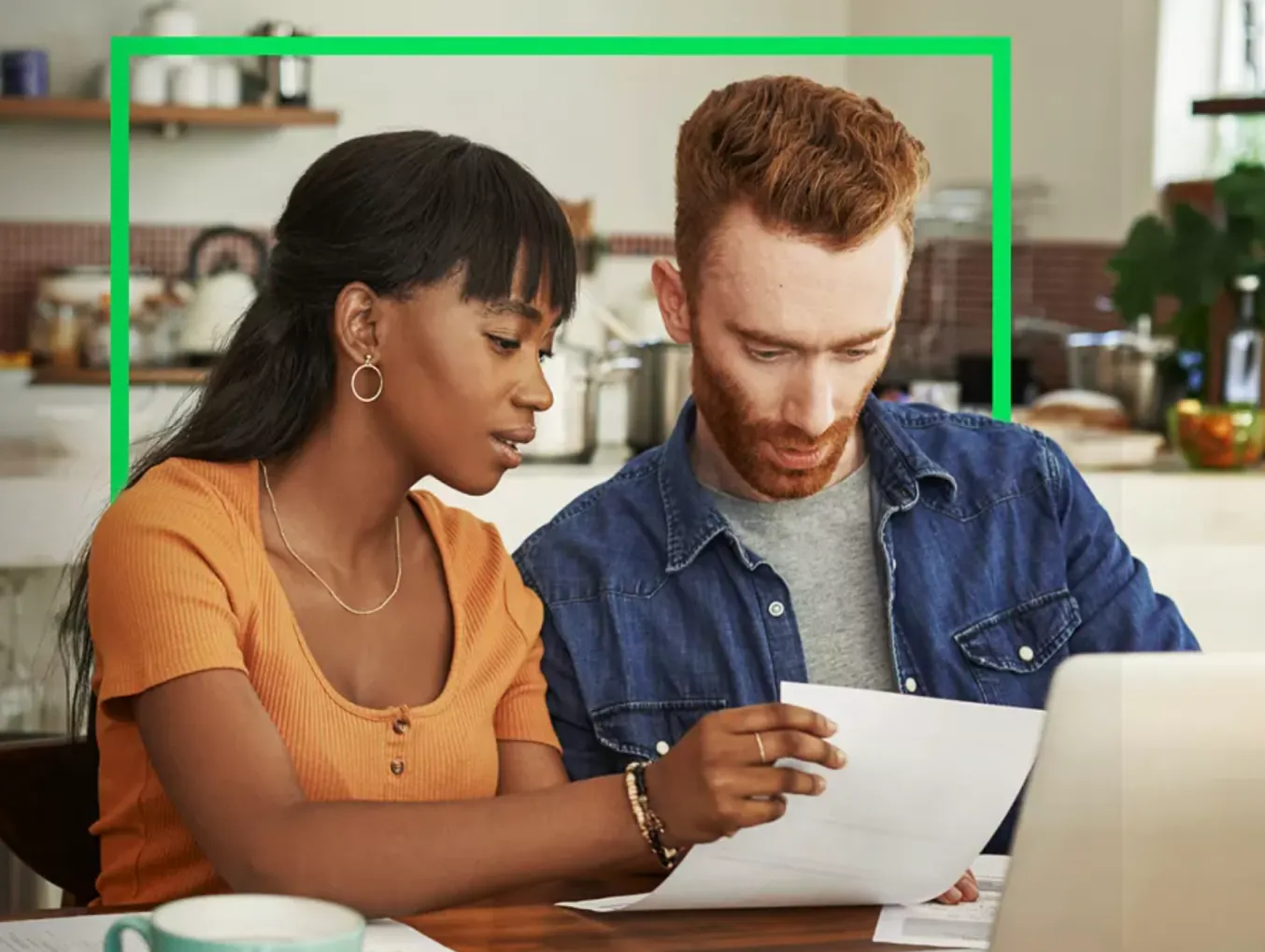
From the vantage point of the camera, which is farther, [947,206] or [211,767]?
[947,206]

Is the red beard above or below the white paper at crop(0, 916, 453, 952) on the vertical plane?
above

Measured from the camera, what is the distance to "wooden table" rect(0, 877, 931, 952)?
3.18 ft

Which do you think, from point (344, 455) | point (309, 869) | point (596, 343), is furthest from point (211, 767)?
point (596, 343)

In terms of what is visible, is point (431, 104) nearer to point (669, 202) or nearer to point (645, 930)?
point (669, 202)

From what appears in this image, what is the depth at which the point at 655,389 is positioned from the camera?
2.21 metres

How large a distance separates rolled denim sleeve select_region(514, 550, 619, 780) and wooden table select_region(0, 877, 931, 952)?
0.29m

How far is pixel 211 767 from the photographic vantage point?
103 cm

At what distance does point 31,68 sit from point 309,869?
130 inches

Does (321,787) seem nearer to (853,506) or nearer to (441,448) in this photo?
(441,448)

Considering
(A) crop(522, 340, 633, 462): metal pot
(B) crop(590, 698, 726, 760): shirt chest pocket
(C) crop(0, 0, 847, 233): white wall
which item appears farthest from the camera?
(C) crop(0, 0, 847, 233): white wall

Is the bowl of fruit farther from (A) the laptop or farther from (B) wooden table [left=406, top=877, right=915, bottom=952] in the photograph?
(A) the laptop

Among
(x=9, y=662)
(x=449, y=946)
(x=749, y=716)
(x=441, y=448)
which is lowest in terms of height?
(x=9, y=662)

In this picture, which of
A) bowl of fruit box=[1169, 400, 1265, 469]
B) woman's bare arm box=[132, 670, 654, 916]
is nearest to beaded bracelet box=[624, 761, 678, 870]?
woman's bare arm box=[132, 670, 654, 916]

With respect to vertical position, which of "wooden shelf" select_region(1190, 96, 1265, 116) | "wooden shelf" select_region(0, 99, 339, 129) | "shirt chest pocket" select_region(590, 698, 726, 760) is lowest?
"shirt chest pocket" select_region(590, 698, 726, 760)
